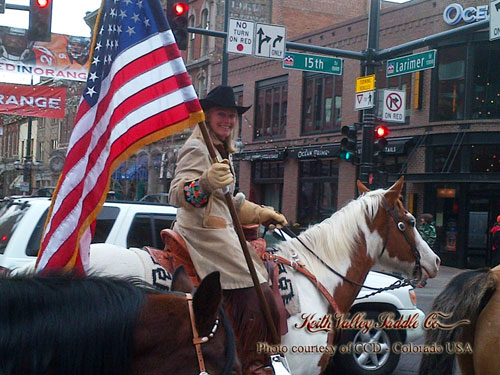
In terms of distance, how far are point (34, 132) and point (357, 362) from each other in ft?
142

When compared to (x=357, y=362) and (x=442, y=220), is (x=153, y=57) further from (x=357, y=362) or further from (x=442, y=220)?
(x=442, y=220)

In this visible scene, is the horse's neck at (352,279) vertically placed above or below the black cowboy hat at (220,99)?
below

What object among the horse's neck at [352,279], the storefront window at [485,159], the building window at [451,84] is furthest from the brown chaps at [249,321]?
the building window at [451,84]

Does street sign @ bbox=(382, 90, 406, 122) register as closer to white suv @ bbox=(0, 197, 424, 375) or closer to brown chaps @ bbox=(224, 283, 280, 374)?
white suv @ bbox=(0, 197, 424, 375)

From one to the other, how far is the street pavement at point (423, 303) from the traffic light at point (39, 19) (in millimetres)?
8174

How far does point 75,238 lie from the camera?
296 cm

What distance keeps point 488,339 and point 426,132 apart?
62.2 feet

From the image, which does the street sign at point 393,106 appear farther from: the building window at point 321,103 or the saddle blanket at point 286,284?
the building window at point 321,103

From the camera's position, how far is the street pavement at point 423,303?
7535mm

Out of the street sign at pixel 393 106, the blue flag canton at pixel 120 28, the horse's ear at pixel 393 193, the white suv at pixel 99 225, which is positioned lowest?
the white suv at pixel 99 225

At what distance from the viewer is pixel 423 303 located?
12.6m

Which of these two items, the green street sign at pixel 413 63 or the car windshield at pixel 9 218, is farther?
the green street sign at pixel 413 63

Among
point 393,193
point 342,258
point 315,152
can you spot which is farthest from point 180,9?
point 315,152

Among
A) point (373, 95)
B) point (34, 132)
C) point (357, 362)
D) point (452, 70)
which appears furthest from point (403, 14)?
point (34, 132)
